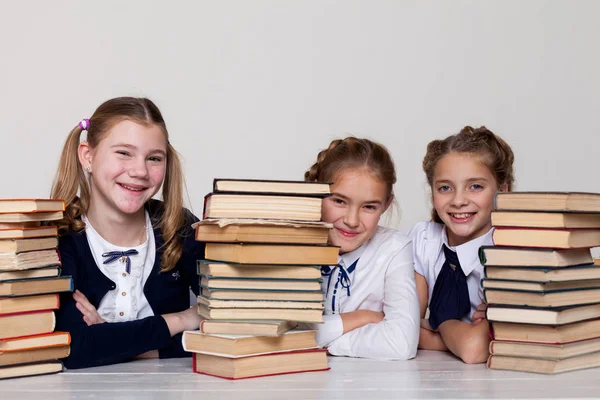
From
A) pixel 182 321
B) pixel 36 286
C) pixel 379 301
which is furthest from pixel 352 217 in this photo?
pixel 36 286

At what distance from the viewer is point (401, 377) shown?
266 cm

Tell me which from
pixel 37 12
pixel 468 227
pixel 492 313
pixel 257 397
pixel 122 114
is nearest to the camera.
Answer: pixel 257 397

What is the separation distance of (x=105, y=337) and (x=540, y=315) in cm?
144

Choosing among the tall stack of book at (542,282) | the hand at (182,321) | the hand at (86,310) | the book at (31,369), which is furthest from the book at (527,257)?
the book at (31,369)

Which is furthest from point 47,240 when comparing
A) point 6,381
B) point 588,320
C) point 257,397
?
point 588,320

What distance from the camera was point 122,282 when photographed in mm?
3193

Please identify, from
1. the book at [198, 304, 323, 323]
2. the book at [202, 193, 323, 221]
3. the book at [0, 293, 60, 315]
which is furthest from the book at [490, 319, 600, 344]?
the book at [0, 293, 60, 315]

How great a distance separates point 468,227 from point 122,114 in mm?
1447

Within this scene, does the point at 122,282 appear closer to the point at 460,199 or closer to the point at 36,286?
the point at 36,286

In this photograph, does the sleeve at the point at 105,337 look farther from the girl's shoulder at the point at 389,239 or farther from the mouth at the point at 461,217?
the mouth at the point at 461,217

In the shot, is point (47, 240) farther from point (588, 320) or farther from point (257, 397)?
point (588, 320)

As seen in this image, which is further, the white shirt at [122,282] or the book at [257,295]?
the white shirt at [122,282]

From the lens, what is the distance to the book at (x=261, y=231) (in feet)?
8.54

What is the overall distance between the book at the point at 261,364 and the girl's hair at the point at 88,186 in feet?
2.09
